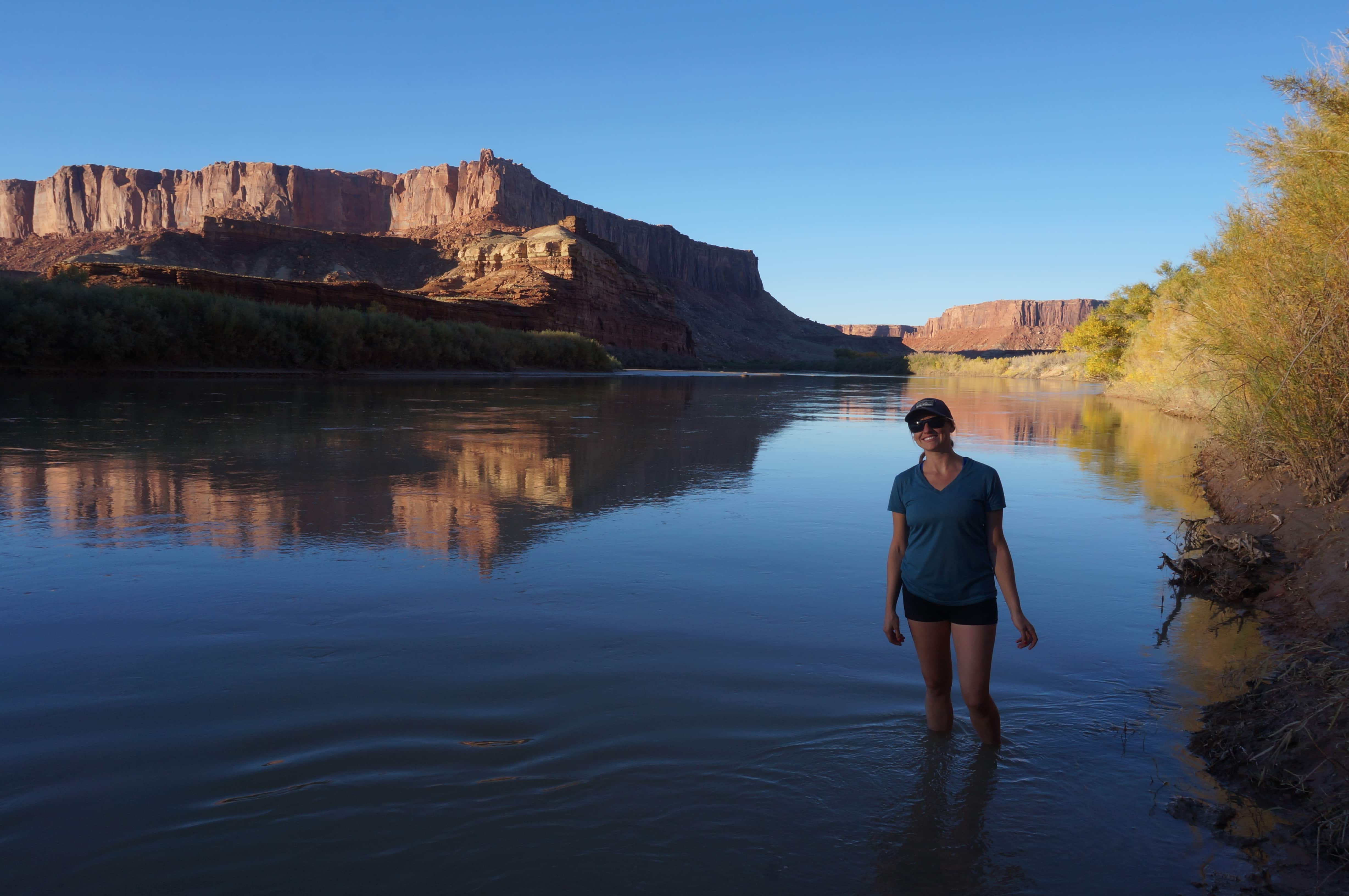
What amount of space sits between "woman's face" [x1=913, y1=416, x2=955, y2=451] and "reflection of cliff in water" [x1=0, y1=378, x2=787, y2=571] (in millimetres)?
Result: 4112

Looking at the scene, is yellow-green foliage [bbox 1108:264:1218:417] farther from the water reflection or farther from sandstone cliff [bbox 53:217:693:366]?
sandstone cliff [bbox 53:217:693:366]

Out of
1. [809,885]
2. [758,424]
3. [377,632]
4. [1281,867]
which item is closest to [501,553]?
[377,632]

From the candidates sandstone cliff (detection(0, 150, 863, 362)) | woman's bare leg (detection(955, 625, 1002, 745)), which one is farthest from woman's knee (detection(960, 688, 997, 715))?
sandstone cliff (detection(0, 150, 863, 362))

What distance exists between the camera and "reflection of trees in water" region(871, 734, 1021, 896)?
2.64 metres

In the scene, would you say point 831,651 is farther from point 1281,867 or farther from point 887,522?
point 887,522

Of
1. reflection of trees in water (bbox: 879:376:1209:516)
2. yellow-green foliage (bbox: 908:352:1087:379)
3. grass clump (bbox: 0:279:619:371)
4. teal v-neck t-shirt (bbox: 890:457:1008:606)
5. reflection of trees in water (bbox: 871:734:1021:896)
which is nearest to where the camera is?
reflection of trees in water (bbox: 871:734:1021:896)

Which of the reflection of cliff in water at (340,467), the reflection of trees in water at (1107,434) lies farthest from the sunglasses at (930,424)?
the reflection of trees in water at (1107,434)

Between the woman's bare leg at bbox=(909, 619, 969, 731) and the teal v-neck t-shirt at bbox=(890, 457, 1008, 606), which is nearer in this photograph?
the teal v-neck t-shirt at bbox=(890, 457, 1008, 606)

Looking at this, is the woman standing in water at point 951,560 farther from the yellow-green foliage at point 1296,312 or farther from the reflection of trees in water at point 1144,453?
the reflection of trees in water at point 1144,453

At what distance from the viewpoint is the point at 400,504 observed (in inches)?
341

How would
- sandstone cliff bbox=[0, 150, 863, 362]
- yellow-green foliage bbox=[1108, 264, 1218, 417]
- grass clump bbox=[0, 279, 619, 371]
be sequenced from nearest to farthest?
yellow-green foliage bbox=[1108, 264, 1218, 417]
grass clump bbox=[0, 279, 619, 371]
sandstone cliff bbox=[0, 150, 863, 362]

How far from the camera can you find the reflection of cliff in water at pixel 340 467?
24.8 ft

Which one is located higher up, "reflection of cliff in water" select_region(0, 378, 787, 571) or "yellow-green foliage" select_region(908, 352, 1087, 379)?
"yellow-green foliage" select_region(908, 352, 1087, 379)

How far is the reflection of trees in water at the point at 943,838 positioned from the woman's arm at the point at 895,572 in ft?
1.70
